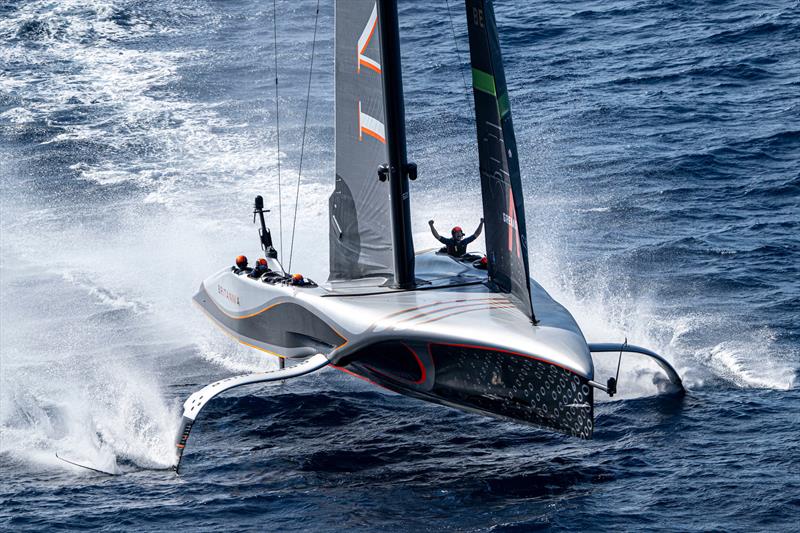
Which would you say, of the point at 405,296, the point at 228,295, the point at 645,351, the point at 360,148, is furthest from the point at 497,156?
the point at 228,295

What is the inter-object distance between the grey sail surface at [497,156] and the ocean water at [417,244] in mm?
2557

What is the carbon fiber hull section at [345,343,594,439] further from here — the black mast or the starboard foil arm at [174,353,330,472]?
the black mast

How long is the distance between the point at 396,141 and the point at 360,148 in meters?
1.01

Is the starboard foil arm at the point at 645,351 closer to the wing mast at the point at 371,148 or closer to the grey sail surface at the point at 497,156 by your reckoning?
the grey sail surface at the point at 497,156

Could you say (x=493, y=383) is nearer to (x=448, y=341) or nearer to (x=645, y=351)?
(x=448, y=341)

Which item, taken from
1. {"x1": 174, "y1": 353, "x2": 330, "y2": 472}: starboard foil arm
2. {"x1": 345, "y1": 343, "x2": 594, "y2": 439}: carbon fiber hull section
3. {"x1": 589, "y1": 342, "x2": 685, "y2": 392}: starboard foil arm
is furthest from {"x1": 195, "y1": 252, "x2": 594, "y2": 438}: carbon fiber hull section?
{"x1": 589, "y1": 342, "x2": 685, "y2": 392}: starboard foil arm

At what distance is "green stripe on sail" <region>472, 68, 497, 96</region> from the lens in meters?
Answer: 15.3

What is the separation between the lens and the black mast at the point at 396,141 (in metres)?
16.8

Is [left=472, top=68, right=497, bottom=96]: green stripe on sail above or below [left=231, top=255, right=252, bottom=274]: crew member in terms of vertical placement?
above

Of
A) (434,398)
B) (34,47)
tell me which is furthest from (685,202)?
(34,47)

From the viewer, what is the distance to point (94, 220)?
25969 millimetres

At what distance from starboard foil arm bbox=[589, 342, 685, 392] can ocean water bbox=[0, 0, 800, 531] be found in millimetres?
340

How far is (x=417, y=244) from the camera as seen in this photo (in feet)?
76.1

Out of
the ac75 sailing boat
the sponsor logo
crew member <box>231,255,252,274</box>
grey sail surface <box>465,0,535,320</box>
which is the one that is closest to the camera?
the ac75 sailing boat
